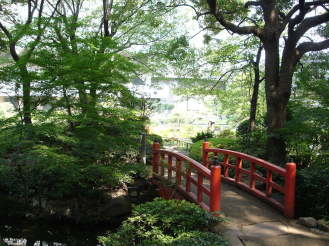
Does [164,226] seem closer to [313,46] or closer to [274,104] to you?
[274,104]

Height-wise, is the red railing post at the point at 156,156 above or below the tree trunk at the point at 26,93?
below

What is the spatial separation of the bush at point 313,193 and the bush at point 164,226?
7.41 ft

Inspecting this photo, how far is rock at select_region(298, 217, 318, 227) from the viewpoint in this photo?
5.98m

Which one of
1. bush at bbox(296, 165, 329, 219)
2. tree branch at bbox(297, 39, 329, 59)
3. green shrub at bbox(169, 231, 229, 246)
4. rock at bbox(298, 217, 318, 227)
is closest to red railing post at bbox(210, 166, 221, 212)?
green shrub at bbox(169, 231, 229, 246)

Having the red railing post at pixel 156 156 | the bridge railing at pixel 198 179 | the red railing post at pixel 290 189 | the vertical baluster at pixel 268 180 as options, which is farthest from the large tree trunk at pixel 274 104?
the red railing post at pixel 156 156

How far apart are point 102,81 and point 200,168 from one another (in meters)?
3.16

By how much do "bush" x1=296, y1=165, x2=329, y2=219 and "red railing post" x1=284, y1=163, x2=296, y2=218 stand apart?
0.34 metres

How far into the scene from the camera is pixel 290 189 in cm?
639

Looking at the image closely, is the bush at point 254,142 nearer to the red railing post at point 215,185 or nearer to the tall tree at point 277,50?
the tall tree at point 277,50

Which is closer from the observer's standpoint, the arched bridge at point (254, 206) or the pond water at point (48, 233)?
the arched bridge at point (254, 206)

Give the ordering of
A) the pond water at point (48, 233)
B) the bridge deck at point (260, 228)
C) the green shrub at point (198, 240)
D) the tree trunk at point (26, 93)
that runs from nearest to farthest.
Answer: the green shrub at point (198, 240)
the bridge deck at point (260, 228)
the tree trunk at point (26, 93)
the pond water at point (48, 233)

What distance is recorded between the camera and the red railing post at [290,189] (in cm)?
631

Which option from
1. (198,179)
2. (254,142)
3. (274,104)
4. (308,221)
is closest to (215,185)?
(198,179)

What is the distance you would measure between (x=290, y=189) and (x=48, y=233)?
643 centimetres
